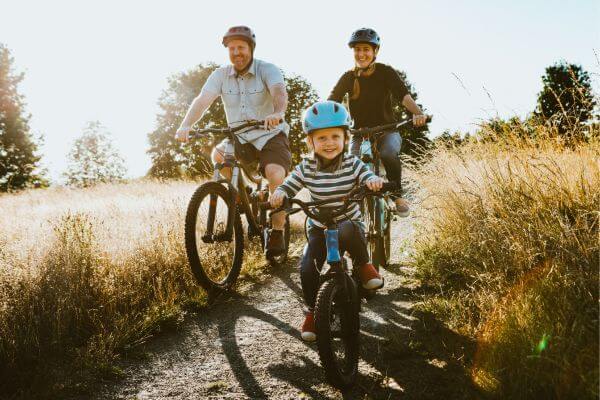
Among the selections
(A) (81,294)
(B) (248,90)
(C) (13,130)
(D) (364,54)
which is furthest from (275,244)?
(C) (13,130)

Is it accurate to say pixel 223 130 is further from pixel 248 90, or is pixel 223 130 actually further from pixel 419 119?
pixel 419 119

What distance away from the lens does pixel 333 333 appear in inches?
116

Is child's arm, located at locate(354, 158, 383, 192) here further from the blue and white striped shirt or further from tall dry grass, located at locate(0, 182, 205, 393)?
tall dry grass, located at locate(0, 182, 205, 393)

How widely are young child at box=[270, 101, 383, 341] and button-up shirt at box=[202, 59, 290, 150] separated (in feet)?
6.04

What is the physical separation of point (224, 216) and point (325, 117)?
241cm

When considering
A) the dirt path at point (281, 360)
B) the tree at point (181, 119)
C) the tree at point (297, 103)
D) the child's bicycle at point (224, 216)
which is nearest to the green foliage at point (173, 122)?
the tree at point (181, 119)

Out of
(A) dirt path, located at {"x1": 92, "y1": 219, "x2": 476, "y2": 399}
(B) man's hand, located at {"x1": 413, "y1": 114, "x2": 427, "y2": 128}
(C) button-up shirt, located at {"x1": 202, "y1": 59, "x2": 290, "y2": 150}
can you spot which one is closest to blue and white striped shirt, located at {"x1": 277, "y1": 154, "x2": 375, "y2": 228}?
(A) dirt path, located at {"x1": 92, "y1": 219, "x2": 476, "y2": 399}

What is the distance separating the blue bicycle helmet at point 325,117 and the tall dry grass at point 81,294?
87.7 inches

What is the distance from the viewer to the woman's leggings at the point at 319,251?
3.28m

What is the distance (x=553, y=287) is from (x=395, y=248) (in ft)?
14.1

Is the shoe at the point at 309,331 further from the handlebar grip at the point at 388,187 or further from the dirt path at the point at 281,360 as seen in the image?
the handlebar grip at the point at 388,187

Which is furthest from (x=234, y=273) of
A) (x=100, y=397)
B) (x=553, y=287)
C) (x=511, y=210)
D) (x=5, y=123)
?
(x=5, y=123)

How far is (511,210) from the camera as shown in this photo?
12.6 ft

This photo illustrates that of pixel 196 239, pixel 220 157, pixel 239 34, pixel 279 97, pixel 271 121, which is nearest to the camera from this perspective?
pixel 271 121
